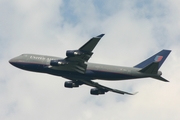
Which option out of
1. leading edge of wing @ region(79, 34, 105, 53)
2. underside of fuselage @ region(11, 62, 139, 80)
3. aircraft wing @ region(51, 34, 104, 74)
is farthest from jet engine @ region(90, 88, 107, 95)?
leading edge of wing @ region(79, 34, 105, 53)

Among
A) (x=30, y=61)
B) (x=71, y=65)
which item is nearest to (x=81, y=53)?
(x=71, y=65)

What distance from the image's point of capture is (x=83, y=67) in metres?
98.4

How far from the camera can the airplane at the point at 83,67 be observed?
9606 centimetres

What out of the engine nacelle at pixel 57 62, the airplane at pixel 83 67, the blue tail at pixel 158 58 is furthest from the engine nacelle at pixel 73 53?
the blue tail at pixel 158 58

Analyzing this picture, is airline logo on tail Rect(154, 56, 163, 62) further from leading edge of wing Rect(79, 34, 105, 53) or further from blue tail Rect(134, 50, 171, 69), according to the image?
leading edge of wing Rect(79, 34, 105, 53)

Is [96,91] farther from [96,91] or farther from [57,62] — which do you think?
[57,62]

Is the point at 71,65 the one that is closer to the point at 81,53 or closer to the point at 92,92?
the point at 81,53

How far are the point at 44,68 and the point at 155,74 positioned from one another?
21.0 m

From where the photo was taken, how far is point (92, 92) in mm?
110875

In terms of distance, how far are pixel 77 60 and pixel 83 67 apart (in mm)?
2720

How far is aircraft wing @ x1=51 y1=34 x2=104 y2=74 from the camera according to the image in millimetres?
90750

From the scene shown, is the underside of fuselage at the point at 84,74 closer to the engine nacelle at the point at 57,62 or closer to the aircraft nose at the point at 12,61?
the engine nacelle at the point at 57,62

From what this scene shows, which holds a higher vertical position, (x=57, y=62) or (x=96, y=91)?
(x=57, y=62)

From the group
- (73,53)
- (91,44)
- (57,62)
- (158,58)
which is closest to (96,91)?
(158,58)
